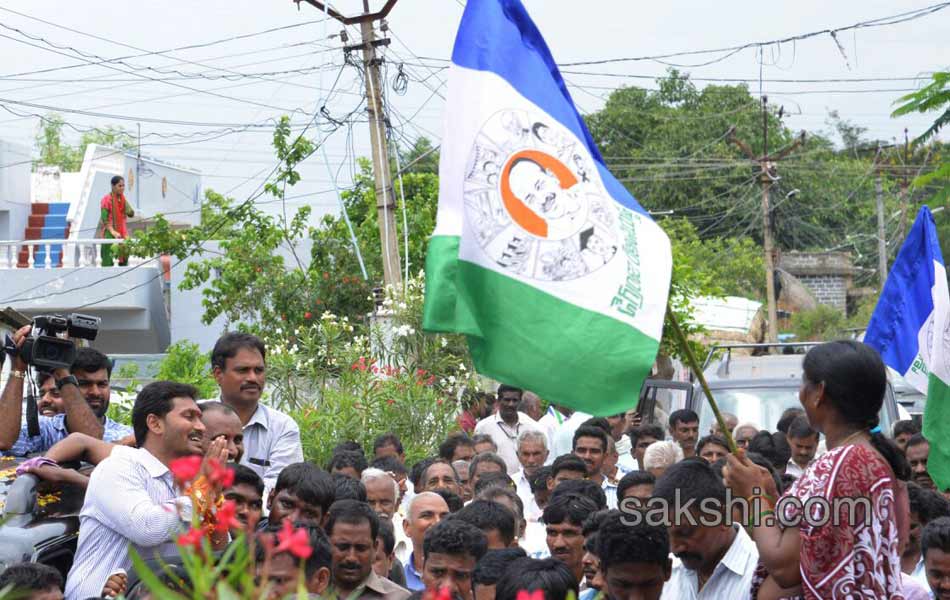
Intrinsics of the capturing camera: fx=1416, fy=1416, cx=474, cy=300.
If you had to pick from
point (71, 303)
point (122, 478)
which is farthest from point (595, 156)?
point (71, 303)

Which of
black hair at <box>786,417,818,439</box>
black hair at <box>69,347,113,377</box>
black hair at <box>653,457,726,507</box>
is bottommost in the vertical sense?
black hair at <box>786,417,818,439</box>

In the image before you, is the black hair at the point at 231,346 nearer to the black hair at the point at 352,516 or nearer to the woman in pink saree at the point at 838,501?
the black hair at the point at 352,516

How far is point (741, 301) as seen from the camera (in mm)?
33688

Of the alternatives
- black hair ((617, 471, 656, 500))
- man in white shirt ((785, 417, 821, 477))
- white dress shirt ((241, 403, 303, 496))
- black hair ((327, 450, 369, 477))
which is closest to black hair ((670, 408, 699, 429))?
man in white shirt ((785, 417, 821, 477))

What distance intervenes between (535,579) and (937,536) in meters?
1.74

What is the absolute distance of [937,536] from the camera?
19.0 ft

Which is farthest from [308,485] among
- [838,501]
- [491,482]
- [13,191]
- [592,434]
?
[13,191]

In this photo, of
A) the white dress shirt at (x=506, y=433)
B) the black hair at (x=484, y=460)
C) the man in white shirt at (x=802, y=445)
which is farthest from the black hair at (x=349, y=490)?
the white dress shirt at (x=506, y=433)

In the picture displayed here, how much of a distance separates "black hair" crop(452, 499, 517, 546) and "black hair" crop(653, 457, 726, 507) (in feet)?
5.46

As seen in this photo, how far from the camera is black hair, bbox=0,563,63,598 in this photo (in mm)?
5086

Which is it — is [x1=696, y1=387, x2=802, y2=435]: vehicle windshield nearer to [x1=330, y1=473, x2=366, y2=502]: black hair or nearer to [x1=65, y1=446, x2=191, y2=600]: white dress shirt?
[x1=330, y1=473, x2=366, y2=502]: black hair

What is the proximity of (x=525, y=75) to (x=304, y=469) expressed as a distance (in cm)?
242

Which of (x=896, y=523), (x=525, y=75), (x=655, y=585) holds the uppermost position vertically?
(x=525, y=75)

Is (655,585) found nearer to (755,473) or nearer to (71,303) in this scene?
(755,473)
